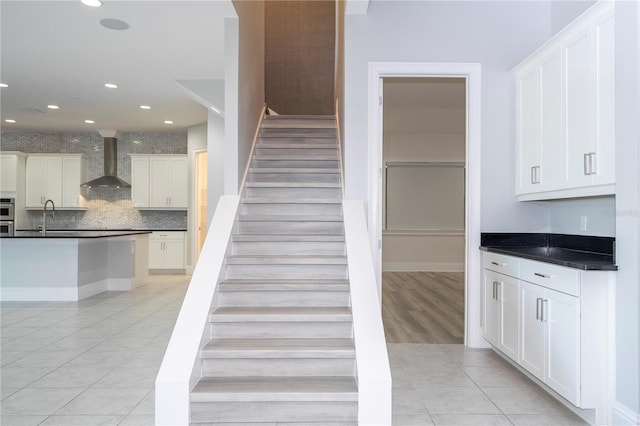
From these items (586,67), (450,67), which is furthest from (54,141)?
(586,67)

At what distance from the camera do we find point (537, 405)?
2.75 meters

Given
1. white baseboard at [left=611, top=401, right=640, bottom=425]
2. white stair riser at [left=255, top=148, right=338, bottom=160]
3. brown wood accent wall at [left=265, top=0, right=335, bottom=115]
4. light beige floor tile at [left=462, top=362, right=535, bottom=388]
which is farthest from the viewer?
brown wood accent wall at [left=265, top=0, right=335, bottom=115]

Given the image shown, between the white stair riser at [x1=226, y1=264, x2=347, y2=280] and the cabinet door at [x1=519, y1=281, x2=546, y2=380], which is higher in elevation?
the white stair riser at [x1=226, y1=264, x2=347, y2=280]

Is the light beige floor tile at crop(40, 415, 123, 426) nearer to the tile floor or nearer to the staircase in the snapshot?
the tile floor

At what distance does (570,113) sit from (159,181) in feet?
24.4

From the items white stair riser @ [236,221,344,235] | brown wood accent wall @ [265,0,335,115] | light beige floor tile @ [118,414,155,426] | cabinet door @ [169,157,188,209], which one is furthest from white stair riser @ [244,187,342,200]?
cabinet door @ [169,157,188,209]

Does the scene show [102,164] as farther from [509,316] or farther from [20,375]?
[509,316]

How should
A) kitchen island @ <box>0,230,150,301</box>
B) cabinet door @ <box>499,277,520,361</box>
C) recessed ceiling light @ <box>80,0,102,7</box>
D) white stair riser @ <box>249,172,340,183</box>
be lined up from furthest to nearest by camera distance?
kitchen island @ <box>0,230,150,301</box>, white stair riser @ <box>249,172,340,183</box>, recessed ceiling light @ <box>80,0,102,7</box>, cabinet door @ <box>499,277,520,361</box>

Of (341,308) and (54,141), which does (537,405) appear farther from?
(54,141)

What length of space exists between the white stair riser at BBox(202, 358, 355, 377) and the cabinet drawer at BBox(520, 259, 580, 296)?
1.31 meters

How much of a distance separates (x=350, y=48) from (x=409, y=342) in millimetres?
2726

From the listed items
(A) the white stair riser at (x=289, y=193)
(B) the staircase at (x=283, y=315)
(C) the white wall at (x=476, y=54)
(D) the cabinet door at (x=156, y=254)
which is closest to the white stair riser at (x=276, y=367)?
(B) the staircase at (x=283, y=315)

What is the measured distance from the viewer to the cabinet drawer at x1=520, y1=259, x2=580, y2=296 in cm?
247

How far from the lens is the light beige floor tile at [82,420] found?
251cm
